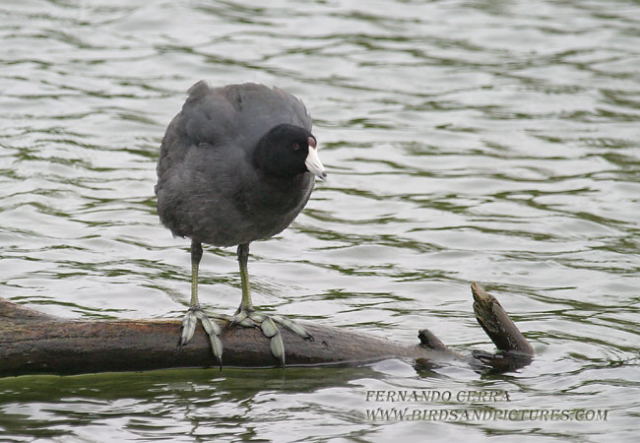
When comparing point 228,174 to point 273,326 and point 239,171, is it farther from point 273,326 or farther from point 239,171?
point 273,326

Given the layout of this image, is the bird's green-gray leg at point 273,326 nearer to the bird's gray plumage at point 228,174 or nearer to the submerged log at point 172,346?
the submerged log at point 172,346

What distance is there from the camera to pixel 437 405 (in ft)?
21.6

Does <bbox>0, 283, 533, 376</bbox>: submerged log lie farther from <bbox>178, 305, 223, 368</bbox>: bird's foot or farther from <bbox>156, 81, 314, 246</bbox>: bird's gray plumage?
<bbox>156, 81, 314, 246</bbox>: bird's gray plumage

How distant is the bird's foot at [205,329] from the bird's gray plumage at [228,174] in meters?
0.48

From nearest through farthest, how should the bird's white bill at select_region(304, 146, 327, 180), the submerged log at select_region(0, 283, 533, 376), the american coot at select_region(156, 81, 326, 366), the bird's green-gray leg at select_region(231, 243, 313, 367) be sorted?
the submerged log at select_region(0, 283, 533, 376) → the bird's white bill at select_region(304, 146, 327, 180) → the american coot at select_region(156, 81, 326, 366) → the bird's green-gray leg at select_region(231, 243, 313, 367)

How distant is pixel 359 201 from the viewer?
1032 centimetres

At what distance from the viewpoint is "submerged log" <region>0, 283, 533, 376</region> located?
246 inches

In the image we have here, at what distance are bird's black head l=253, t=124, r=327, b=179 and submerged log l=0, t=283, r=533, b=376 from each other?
794 mm

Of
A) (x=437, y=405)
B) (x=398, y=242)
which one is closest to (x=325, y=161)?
(x=398, y=242)

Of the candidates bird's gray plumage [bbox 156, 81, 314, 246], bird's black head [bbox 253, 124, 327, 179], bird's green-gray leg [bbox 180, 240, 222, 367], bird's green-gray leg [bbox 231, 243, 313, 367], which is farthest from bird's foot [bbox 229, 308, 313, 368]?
bird's black head [bbox 253, 124, 327, 179]

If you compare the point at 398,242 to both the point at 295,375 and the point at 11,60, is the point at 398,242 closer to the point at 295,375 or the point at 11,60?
the point at 295,375

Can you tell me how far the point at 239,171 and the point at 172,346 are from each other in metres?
0.93

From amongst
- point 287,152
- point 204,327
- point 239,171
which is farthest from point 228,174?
point 204,327

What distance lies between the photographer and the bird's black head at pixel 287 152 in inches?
259
